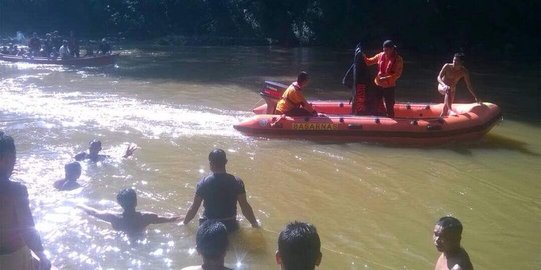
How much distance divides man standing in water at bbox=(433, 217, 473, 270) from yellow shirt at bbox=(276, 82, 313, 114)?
6536 mm

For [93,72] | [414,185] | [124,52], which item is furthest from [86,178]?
[124,52]

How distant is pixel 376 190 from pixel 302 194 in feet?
3.40

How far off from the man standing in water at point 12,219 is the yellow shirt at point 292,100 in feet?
22.7

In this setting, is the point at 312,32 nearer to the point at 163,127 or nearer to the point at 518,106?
the point at 518,106

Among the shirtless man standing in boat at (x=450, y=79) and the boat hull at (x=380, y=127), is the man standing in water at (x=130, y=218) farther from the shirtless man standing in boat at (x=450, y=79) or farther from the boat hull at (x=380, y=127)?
the shirtless man standing in boat at (x=450, y=79)

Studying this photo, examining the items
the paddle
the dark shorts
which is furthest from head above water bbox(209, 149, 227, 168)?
the paddle

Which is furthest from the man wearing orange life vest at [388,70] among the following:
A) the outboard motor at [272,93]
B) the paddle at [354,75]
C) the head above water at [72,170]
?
the head above water at [72,170]

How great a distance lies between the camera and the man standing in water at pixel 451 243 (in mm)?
3717

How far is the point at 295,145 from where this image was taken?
1003cm

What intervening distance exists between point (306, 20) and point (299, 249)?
99.9 ft

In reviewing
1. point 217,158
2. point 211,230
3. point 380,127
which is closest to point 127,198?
point 217,158

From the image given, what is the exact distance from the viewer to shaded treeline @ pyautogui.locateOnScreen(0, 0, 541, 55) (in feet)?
90.6

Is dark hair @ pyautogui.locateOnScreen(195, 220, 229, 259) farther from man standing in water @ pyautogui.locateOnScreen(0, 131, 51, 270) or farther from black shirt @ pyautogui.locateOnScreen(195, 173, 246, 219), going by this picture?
black shirt @ pyautogui.locateOnScreen(195, 173, 246, 219)

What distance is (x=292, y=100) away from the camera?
33.9 feet
